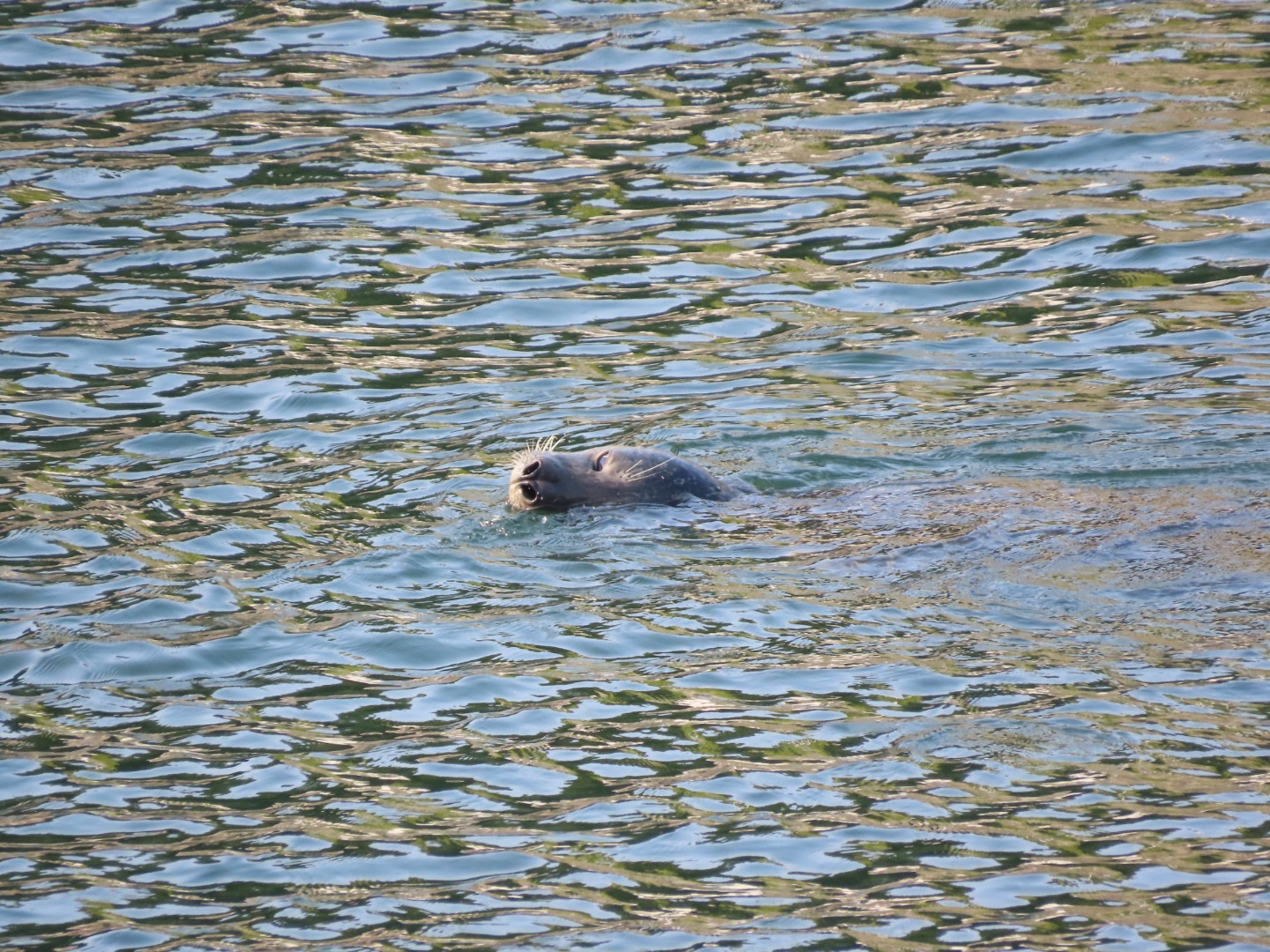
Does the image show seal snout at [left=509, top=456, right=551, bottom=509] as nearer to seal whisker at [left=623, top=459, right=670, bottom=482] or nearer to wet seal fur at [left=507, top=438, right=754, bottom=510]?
wet seal fur at [left=507, top=438, right=754, bottom=510]

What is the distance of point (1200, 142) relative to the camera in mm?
12203

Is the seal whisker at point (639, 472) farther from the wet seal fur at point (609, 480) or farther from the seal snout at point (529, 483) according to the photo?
the seal snout at point (529, 483)

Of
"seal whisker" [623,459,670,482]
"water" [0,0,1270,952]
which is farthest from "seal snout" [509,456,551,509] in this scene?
"seal whisker" [623,459,670,482]

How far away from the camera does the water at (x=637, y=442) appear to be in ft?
16.7

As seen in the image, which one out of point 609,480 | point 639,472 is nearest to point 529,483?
point 609,480

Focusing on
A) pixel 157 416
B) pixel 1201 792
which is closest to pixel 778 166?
pixel 157 416

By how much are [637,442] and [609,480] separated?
92cm

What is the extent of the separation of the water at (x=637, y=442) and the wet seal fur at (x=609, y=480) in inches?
4.6

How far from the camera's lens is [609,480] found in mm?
8133

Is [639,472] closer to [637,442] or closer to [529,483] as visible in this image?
[529,483]

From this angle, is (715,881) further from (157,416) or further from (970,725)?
(157,416)

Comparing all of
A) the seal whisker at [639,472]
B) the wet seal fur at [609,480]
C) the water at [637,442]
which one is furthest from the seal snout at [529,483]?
the seal whisker at [639,472]

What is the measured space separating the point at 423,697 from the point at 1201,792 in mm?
2883

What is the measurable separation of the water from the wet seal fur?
117 millimetres
